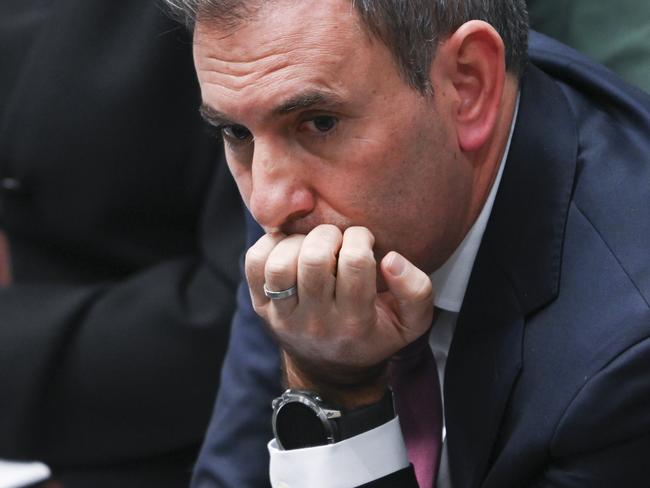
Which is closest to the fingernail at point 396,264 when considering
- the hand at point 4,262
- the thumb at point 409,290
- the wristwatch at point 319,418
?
the thumb at point 409,290

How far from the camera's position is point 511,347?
4.86 ft

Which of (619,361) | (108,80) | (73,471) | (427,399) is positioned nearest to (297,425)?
(427,399)

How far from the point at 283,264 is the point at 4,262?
35.1 inches

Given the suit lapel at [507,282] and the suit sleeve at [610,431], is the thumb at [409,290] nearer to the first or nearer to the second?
the suit lapel at [507,282]

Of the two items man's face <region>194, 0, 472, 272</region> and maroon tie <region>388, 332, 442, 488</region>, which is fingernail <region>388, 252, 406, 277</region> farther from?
maroon tie <region>388, 332, 442, 488</region>

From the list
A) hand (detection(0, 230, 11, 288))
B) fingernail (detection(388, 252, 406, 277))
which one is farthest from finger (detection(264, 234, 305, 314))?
hand (detection(0, 230, 11, 288))

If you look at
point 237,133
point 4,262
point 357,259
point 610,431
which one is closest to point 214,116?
point 237,133

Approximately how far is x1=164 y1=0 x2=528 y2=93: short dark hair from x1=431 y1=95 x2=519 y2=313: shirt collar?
0.18 m

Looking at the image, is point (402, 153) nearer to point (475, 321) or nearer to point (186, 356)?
point (475, 321)

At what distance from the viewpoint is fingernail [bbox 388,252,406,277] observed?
1448 millimetres

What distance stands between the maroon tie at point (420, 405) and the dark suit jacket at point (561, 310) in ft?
0.23

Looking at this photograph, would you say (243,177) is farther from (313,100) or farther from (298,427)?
(298,427)

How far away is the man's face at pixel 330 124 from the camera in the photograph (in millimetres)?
1394

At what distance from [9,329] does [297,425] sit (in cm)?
64
